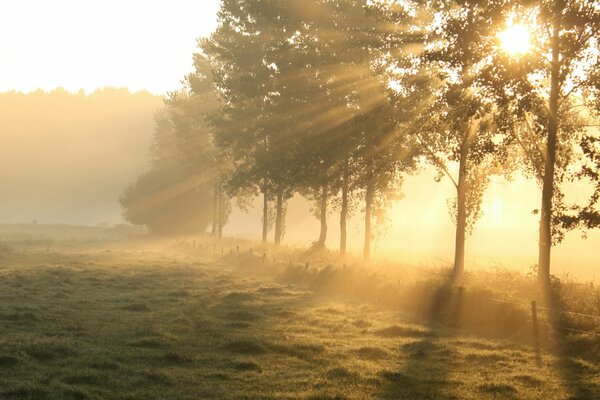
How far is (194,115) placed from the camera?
72938mm

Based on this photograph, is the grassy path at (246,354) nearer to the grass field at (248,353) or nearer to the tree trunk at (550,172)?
the grass field at (248,353)

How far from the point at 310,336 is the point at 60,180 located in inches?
7157

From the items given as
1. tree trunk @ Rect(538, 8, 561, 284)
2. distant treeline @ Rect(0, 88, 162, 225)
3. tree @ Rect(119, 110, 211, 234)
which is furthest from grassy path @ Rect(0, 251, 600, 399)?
distant treeline @ Rect(0, 88, 162, 225)

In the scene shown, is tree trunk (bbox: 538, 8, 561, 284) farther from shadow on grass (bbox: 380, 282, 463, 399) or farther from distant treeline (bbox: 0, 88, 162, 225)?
distant treeline (bbox: 0, 88, 162, 225)

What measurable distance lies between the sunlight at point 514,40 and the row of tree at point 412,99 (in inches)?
9.6

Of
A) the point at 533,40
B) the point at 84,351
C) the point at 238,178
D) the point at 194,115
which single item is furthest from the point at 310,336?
the point at 194,115

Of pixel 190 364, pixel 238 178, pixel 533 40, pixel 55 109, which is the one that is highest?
pixel 55 109

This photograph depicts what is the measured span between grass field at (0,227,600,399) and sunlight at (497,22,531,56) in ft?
34.2

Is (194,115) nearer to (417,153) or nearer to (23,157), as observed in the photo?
(417,153)

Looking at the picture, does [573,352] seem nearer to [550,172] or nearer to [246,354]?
[550,172]

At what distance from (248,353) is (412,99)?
18.5 m

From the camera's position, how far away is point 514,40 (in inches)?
925

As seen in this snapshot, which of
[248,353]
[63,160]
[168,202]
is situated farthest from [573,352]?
[63,160]

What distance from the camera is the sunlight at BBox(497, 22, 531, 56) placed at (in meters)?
23.3
